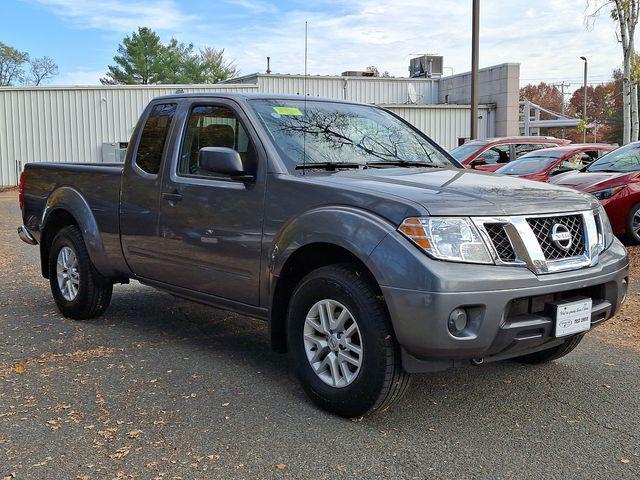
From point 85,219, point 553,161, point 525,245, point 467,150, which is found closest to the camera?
point 525,245

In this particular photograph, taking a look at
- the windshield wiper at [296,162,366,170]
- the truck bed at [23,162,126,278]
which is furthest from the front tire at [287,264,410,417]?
the truck bed at [23,162,126,278]

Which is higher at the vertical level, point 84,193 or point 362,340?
point 84,193

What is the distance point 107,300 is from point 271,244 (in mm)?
2577

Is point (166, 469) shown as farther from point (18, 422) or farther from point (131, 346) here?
point (131, 346)

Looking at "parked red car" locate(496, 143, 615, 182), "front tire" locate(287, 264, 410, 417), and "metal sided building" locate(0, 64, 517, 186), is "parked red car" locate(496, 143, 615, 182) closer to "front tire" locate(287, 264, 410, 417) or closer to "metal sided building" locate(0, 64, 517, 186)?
"front tire" locate(287, 264, 410, 417)

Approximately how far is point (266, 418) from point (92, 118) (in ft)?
89.8

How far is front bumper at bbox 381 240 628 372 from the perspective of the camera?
3.43 meters

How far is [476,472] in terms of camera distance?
327 cm

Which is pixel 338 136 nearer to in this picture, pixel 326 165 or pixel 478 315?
pixel 326 165

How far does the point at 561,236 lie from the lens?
380cm

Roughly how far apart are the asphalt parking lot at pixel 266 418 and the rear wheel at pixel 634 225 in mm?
4132

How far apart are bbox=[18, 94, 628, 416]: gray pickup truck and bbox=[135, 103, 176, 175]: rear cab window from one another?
16 millimetres

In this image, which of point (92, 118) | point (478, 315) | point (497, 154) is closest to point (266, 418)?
point (478, 315)

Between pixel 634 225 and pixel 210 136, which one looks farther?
pixel 634 225
